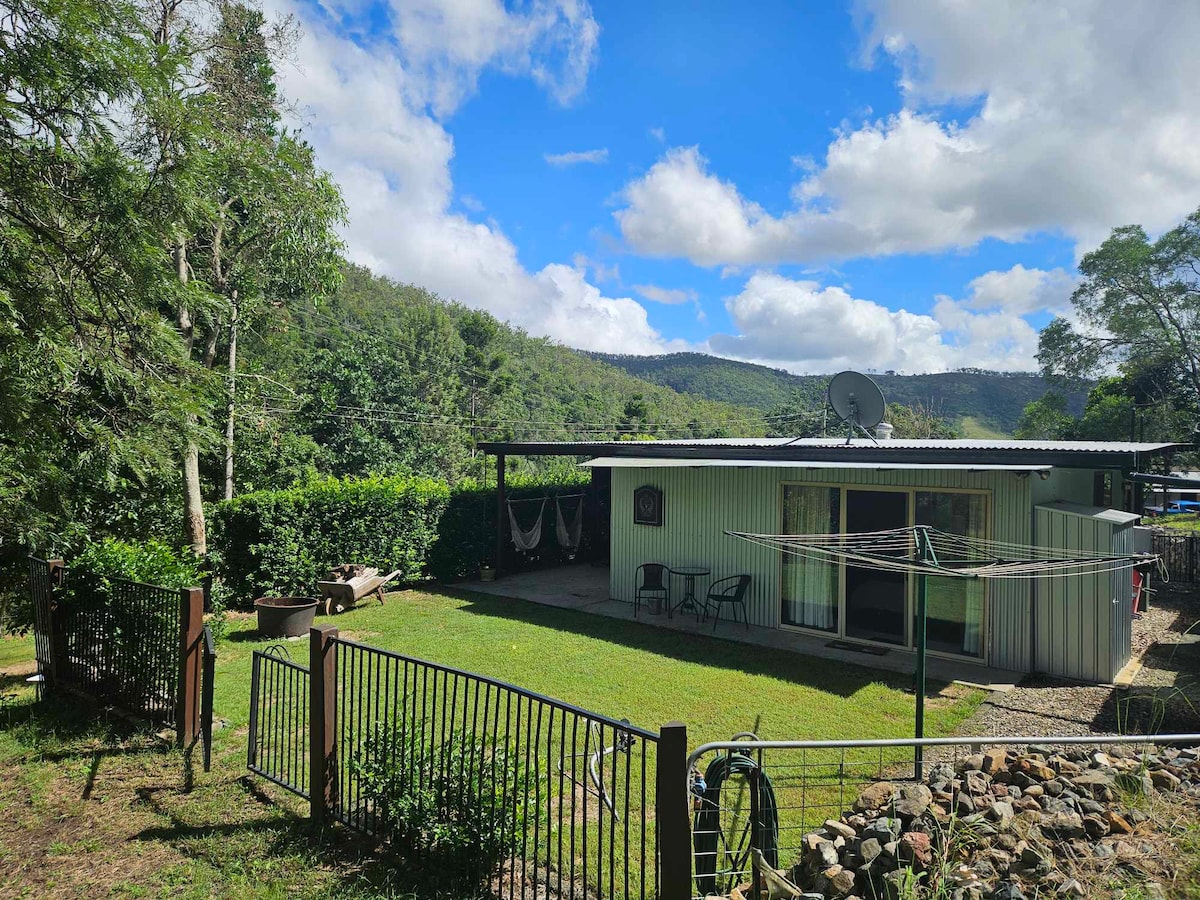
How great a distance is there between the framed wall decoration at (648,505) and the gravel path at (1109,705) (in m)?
4.87

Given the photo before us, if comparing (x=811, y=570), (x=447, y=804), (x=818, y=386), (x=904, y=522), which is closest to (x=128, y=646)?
(x=447, y=804)

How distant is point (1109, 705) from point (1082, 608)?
1.02m

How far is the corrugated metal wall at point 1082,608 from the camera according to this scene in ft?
20.2

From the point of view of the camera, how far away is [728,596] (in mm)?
8625

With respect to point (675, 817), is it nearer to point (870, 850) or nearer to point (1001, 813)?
point (870, 850)

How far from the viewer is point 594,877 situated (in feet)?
10.6

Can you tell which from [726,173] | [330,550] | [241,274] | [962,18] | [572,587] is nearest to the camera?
[962,18]

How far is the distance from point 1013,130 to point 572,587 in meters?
11.5

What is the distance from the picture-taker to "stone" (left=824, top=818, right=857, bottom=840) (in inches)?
123

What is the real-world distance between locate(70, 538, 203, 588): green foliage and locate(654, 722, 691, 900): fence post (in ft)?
16.6

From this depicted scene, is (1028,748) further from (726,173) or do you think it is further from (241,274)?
(726,173)

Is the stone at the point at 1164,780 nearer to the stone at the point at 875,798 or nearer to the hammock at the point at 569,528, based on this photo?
the stone at the point at 875,798

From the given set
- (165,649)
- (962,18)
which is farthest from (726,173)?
(165,649)

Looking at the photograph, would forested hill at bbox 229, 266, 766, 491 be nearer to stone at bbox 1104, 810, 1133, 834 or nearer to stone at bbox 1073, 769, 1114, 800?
stone at bbox 1073, 769, 1114, 800
